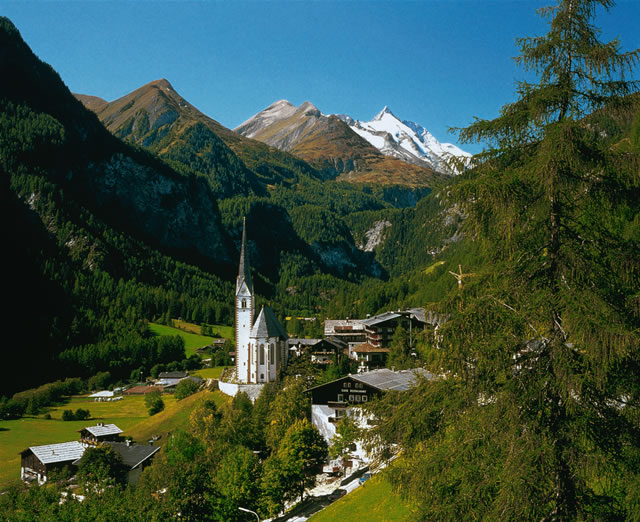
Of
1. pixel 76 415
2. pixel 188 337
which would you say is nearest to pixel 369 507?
pixel 76 415

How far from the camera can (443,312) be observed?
34.2ft

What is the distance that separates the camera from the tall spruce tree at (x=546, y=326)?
8898 millimetres

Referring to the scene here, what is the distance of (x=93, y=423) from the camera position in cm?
8281

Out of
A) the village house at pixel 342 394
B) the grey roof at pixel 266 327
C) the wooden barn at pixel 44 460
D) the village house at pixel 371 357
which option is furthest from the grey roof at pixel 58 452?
the village house at pixel 371 357

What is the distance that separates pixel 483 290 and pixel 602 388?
8.39 ft

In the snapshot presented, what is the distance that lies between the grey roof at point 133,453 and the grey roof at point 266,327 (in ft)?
63.9

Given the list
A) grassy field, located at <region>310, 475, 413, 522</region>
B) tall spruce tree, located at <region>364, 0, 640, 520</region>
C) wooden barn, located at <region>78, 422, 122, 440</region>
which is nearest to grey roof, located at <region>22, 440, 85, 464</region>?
wooden barn, located at <region>78, 422, 122, 440</region>

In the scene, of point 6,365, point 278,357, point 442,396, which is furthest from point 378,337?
point 6,365

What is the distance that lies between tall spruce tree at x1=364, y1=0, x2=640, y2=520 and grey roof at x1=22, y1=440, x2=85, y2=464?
59.0m

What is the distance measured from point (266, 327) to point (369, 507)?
4422 centimetres

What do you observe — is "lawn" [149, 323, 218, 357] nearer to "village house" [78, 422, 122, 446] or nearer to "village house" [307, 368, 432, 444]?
"village house" [78, 422, 122, 446]

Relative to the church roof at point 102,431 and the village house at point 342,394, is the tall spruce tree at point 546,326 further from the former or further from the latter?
the church roof at point 102,431

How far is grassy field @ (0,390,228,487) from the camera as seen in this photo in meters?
67.1

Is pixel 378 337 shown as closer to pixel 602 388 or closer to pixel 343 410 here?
pixel 343 410
